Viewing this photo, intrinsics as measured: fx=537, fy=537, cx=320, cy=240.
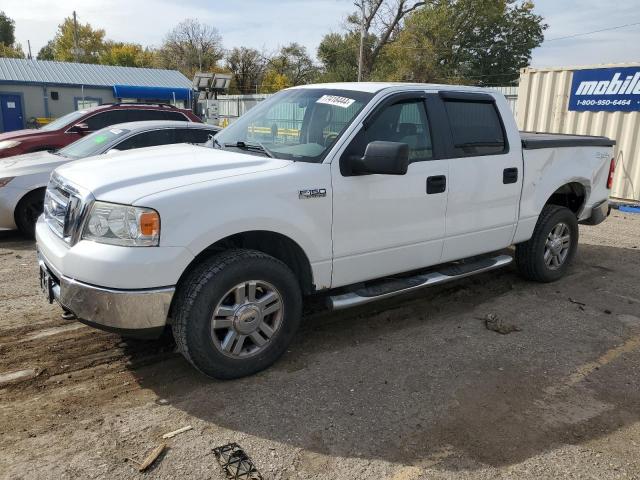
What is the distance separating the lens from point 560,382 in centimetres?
372

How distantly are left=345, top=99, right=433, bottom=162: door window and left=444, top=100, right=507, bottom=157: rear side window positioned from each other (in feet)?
1.02

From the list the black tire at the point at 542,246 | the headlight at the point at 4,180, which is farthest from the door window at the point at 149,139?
the black tire at the point at 542,246

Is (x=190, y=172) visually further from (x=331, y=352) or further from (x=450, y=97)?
(x=450, y=97)

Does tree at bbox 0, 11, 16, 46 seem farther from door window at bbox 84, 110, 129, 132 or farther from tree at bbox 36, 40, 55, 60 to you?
door window at bbox 84, 110, 129, 132

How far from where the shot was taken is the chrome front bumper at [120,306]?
305 cm

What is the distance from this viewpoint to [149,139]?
770 cm

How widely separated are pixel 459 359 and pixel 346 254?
1.17 m

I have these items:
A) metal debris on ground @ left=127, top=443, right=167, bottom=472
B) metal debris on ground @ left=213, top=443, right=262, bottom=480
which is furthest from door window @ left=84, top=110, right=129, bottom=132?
metal debris on ground @ left=213, top=443, right=262, bottom=480

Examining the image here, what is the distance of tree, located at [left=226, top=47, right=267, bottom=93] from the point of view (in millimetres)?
57438

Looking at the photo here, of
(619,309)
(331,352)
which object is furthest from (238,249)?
(619,309)

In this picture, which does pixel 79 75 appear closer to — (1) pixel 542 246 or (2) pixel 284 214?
(1) pixel 542 246

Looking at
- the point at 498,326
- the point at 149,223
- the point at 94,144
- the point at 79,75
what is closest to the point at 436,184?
the point at 498,326

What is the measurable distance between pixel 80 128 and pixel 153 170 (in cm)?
635

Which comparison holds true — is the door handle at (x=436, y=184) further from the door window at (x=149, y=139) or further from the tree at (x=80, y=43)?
the tree at (x=80, y=43)
